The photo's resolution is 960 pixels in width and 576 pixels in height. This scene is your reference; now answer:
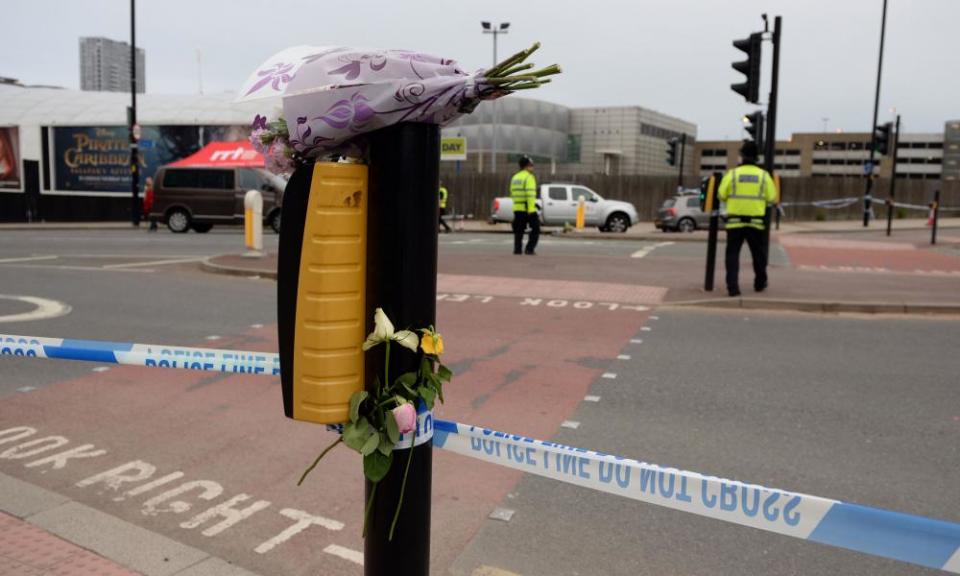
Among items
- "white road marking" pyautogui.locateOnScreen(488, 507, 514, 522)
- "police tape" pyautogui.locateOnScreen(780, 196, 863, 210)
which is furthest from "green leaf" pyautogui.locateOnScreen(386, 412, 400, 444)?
"police tape" pyautogui.locateOnScreen(780, 196, 863, 210)

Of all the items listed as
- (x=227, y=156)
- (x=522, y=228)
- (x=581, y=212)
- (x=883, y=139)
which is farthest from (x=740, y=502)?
(x=883, y=139)

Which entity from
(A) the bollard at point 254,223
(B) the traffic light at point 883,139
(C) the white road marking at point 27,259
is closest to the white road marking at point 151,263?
(A) the bollard at point 254,223

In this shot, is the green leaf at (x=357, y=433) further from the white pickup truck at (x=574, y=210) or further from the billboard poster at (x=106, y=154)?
the billboard poster at (x=106, y=154)

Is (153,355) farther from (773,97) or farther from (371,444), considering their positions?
(773,97)

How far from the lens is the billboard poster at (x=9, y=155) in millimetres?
34406

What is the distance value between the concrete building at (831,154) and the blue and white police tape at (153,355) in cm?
12098

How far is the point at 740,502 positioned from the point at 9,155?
39863mm

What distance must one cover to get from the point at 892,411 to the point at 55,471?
17.5 feet

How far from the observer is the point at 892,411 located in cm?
538

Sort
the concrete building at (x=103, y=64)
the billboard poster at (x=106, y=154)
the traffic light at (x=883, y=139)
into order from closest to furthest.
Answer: the traffic light at (x=883, y=139)
the billboard poster at (x=106, y=154)
the concrete building at (x=103, y=64)

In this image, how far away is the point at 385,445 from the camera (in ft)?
6.07

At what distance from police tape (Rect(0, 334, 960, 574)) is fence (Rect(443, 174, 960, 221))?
33.2 metres

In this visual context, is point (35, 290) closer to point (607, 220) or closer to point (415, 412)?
point (415, 412)

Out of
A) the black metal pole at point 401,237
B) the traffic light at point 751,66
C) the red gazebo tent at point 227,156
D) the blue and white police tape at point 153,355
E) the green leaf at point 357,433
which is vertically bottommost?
the blue and white police tape at point 153,355
